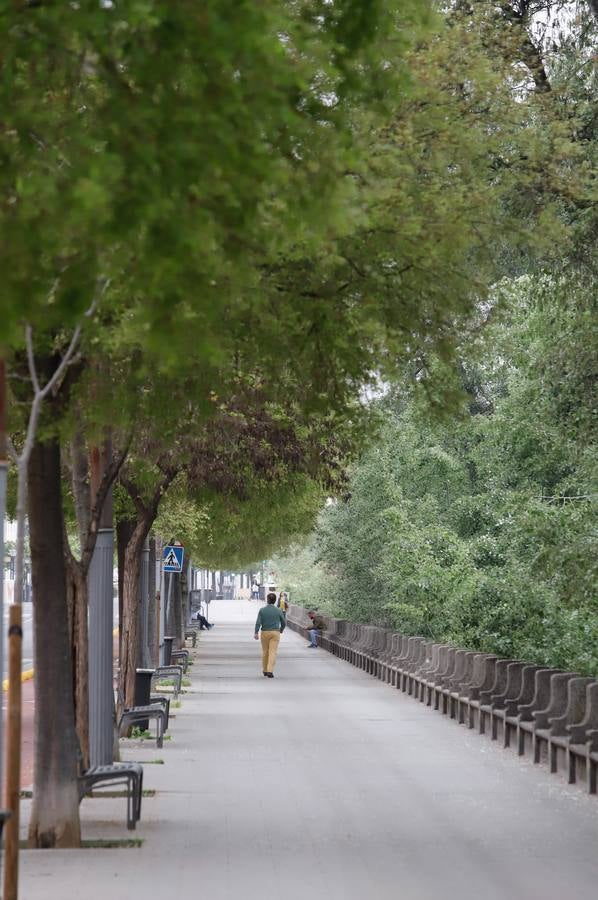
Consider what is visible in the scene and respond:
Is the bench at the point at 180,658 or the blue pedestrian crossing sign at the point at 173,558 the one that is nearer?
the blue pedestrian crossing sign at the point at 173,558

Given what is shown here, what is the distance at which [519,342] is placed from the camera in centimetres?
3152

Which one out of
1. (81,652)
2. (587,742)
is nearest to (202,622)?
(587,742)

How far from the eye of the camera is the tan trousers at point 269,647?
4188 cm

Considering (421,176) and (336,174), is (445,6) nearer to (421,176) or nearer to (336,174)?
(421,176)

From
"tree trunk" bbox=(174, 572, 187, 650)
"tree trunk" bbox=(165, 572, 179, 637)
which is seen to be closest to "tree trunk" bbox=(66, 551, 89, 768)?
"tree trunk" bbox=(165, 572, 179, 637)

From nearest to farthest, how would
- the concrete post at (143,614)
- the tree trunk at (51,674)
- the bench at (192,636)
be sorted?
the tree trunk at (51,674), the concrete post at (143,614), the bench at (192,636)

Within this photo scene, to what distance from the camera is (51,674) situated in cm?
1346

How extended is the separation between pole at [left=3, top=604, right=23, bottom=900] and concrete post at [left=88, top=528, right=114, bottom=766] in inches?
293

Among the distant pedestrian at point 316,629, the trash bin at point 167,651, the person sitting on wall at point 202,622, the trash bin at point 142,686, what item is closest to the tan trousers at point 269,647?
the trash bin at point 167,651

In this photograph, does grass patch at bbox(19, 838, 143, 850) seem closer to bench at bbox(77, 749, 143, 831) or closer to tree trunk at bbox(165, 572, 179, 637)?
bench at bbox(77, 749, 143, 831)

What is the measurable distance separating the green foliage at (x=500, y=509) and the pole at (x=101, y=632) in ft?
10.8

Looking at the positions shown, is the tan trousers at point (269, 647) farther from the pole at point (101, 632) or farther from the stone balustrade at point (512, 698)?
the pole at point (101, 632)

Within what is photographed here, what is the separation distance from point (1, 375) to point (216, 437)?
12.8 m

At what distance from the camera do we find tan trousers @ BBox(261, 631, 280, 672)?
41875 mm
